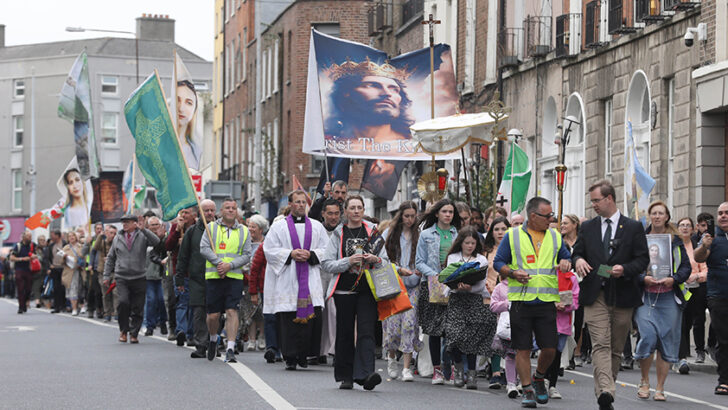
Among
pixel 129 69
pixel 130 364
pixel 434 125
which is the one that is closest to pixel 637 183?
pixel 434 125

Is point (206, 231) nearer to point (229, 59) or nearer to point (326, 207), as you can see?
point (326, 207)

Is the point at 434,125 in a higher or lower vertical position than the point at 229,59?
lower

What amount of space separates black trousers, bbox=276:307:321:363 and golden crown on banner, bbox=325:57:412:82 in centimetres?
632

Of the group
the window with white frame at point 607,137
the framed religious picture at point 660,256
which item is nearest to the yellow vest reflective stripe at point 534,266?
the framed religious picture at point 660,256

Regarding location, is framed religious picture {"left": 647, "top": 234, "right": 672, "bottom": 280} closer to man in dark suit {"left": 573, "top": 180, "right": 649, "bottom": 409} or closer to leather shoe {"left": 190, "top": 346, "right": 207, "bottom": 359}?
man in dark suit {"left": 573, "top": 180, "right": 649, "bottom": 409}

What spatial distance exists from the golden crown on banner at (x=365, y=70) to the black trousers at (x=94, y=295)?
11191mm

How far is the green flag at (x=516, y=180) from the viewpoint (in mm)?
23031

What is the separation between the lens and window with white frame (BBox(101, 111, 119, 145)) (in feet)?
297

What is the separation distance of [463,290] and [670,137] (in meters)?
12.9

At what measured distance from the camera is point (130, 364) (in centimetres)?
1625

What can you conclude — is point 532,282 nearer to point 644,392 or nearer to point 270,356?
point 644,392

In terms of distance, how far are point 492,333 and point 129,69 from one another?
3107 inches

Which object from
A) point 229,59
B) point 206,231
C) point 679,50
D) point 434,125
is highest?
point 229,59

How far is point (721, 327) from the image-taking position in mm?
14867
